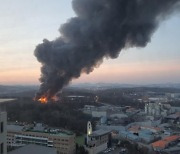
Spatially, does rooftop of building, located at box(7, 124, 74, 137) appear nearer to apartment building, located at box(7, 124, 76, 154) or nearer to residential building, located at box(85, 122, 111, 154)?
apartment building, located at box(7, 124, 76, 154)

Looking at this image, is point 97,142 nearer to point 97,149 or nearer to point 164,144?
point 97,149

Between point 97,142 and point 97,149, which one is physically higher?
point 97,142

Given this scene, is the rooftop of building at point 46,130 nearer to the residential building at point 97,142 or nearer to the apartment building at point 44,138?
the apartment building at point 44,138

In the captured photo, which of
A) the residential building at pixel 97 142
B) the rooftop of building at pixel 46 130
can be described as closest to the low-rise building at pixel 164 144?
the residential building at pixel 97 142

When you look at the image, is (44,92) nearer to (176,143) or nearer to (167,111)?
(176,143)

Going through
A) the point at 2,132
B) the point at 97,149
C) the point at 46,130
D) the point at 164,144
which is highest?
the point at 2,132

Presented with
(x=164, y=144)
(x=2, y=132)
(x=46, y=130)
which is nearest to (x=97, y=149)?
(x=46, y=130)

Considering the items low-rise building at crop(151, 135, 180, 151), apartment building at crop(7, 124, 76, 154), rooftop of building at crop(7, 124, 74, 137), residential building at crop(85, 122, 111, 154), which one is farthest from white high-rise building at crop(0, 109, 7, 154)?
low-rise building at crop(151, 135, 180, 151)

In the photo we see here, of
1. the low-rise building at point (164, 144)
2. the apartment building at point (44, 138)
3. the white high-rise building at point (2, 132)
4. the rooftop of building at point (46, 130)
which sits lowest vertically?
the low-rise building at point (164, 144)
